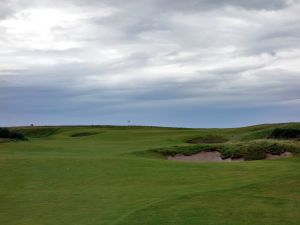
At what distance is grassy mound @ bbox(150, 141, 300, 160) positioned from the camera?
42.5 meters

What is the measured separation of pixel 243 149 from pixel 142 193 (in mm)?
22810

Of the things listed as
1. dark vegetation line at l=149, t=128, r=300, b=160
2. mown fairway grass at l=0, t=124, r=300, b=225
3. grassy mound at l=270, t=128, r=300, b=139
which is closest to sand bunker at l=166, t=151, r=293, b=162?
dark vegetation line at l=149, t=128, r=300, b=160

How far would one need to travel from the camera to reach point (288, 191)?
21.2m

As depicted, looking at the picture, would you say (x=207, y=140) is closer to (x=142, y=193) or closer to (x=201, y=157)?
(x=201, y=157)

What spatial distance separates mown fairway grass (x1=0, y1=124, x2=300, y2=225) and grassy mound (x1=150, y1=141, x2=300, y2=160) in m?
10.9

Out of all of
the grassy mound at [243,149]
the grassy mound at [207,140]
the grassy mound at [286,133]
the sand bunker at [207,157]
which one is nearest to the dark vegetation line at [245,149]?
the grassy mound at [243,149]

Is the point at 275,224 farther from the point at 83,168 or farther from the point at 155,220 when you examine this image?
the point at 83,168

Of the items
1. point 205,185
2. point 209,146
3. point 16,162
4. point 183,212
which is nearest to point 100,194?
point 205,185

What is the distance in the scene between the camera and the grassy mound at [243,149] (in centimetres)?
4253

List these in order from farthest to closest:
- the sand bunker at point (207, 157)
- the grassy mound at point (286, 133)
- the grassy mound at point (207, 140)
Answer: the grassy mound at point (207, 140), the grassy mound at point (286, 133), the sand bunker at point (207, 157)

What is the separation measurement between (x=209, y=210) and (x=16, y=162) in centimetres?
1733

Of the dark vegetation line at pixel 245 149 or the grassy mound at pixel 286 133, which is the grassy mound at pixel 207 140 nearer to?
the grassy mound at pixel 286 133

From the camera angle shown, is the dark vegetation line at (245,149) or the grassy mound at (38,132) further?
the grassy mound at (38,132)

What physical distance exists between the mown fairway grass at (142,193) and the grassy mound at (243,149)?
10914 millimetres
